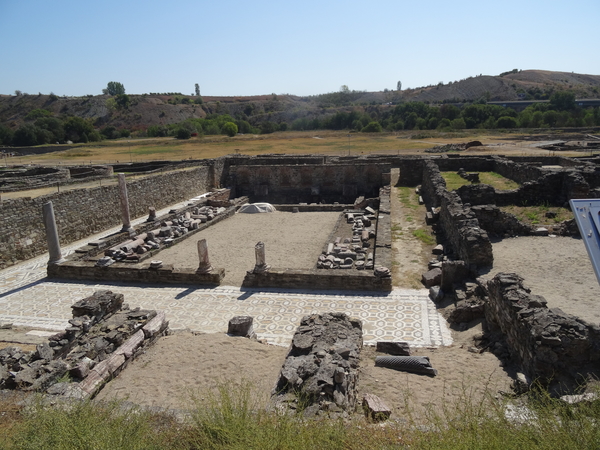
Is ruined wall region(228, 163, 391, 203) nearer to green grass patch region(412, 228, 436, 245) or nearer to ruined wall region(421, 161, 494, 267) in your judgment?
ruined wall region(421, 161, 494, 267)

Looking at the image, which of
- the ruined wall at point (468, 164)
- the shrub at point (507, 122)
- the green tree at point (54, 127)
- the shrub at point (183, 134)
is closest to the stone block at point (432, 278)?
the ruined wall at point (468, 164)

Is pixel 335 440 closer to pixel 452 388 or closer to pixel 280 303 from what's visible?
pixel 452 388

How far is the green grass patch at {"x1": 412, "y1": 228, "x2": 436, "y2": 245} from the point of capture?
14.0 metres

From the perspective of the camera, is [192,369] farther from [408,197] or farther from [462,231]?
[408,197]

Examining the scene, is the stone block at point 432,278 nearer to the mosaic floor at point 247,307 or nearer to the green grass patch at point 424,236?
the mosaic floor at point 247,307

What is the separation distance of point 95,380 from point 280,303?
189 inches

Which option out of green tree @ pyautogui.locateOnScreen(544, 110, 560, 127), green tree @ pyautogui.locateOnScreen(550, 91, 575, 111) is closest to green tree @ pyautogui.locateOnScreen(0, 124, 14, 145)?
green tree @ pyautogui.locateOnScreen(544, 110, 560, 127)

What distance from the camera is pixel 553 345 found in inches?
210

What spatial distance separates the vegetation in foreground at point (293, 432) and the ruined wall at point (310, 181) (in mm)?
20879

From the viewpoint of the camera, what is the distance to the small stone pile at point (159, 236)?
531 inches

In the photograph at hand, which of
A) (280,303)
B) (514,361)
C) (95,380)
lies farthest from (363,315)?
(95,380)

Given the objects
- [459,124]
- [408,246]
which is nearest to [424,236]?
[408,246]

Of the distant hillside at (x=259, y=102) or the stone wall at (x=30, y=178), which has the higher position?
the distant hillside at (x=259, y=102)

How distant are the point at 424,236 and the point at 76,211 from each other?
1353cm
